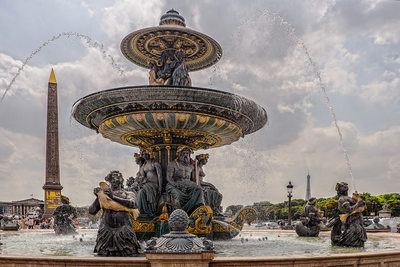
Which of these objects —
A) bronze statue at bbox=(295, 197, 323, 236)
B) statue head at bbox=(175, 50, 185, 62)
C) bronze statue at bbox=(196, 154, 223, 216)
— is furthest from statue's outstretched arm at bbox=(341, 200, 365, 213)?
statue head at bbox=(175, 50, 185, 62)

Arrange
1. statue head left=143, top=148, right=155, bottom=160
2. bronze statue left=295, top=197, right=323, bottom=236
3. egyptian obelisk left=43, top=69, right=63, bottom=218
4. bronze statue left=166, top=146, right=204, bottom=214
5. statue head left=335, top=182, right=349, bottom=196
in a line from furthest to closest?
egyptian obelisk left=43, top=69, right=63, bottom=218
bronze statue left=295, top=197, right=323, bottom=236
statue head left=143, top=148, right=155, bottom=160
bronze statue left=166, top=146, right=204, bottom=214
statue head left=335, top=182, right=349, bottom=196

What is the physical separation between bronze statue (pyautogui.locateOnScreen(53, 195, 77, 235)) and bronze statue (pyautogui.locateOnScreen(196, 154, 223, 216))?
405 centimetres

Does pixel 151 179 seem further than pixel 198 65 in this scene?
No

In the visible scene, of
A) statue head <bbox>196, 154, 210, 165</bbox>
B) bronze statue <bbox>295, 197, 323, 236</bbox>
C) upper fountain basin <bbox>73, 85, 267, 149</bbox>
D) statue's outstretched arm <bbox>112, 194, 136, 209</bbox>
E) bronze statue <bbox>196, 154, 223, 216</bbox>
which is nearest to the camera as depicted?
statue's outstretched arm <bbox>112, 194, 136, 209</bbox>

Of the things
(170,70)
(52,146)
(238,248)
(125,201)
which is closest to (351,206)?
(238,248)

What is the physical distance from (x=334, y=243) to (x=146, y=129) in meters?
5.22

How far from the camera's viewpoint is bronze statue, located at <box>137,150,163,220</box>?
420 inches

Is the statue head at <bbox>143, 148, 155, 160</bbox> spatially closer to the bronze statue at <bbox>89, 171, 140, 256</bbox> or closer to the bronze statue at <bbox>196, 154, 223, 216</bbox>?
the bronze statue at <bbox>196, 154, 223, 216</bbox>

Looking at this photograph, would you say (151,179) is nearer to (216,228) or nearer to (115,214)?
(216,228)

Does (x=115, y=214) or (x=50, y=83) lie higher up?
(x=50, y=83)

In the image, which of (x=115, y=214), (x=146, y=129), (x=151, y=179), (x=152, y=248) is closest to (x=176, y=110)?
(x=146, y=129)

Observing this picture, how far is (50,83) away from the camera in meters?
41.5

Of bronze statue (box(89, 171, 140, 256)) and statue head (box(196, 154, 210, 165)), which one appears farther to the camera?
statue head (box(196, 154, 210, 165))

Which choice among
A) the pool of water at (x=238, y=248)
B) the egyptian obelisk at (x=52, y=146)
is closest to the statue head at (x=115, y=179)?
the pool of water at (x=238, y=248)
